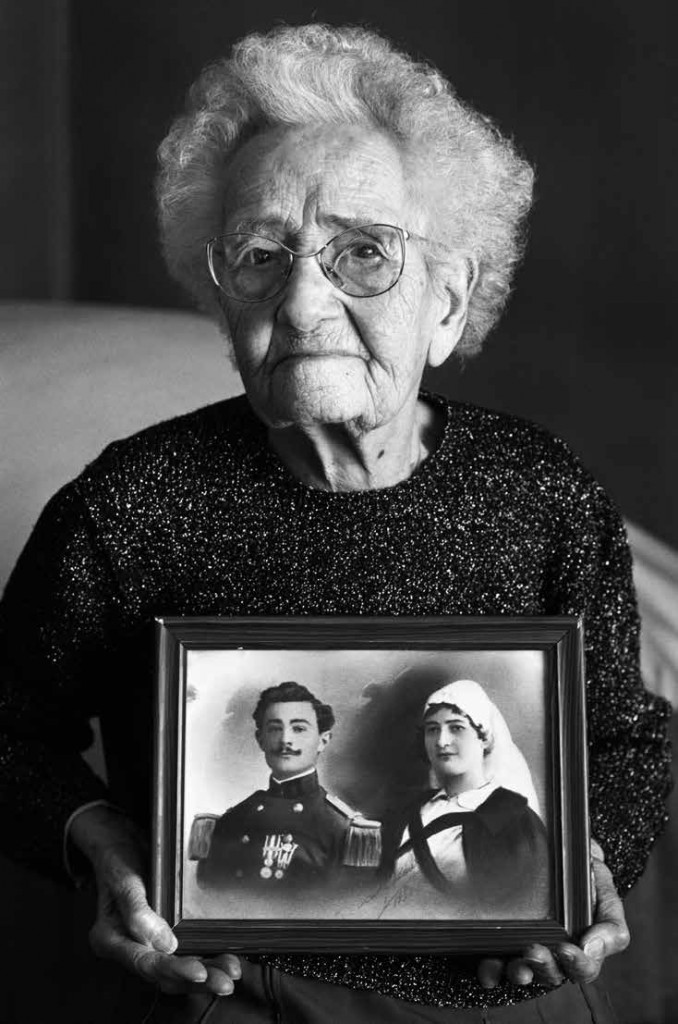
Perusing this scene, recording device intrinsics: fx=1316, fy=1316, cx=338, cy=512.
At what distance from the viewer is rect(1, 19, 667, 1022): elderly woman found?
3.85 ft

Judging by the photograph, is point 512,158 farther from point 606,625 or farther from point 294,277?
point 606,625

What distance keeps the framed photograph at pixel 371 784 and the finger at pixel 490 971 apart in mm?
44

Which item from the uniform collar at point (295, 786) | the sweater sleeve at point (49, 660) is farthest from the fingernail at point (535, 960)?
the sweater sleeve at point (49, 660)

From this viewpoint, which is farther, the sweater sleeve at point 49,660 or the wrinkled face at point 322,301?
the sweater sleeve at point 49,660

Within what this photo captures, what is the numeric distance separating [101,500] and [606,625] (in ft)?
1.74

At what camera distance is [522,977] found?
110 cm

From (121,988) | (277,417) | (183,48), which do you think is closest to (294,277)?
(277,417)

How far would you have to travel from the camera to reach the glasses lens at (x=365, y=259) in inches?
46.1

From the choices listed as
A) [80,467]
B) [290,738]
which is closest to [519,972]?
[290,738]

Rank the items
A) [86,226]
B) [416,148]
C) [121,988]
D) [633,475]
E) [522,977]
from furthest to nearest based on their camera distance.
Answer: [86,226] < [633,475] < [121,988] < [416,148] < [522,977]

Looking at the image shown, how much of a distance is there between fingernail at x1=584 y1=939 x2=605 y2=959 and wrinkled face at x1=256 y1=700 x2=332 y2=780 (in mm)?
275

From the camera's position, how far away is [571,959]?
3.58 feet

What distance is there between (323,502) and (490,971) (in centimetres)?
46

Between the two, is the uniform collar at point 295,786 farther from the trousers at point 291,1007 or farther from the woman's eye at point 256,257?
the woman's eye at point 256,257
